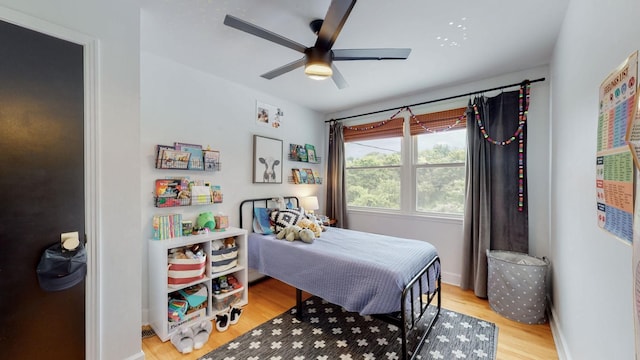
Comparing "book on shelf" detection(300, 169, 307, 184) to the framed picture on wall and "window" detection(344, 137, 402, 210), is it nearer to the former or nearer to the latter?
the framed picture on wall

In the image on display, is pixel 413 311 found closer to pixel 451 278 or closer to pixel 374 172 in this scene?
pixel 451 278

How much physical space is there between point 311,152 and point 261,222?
142 centimetres

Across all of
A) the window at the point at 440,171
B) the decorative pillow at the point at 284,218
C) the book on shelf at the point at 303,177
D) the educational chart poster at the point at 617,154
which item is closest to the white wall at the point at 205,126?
the book on shelf at the point at 303,177

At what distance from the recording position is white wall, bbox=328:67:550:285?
2504 millimetres

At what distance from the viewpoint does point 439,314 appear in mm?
2342

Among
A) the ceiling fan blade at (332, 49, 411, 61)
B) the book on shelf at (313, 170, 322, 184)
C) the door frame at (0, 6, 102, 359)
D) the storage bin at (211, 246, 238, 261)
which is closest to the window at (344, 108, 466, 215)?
the book on shelf at (313, 170, 322, 184)

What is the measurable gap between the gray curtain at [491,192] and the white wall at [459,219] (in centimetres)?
10

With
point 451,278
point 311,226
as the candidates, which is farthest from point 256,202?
point 451,278

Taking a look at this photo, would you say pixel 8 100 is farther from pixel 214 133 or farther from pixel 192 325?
pixel 192 325

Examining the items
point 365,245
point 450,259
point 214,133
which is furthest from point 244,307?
point 450,259

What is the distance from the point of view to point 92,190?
1487 mm

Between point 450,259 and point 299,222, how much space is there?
1.91 meters

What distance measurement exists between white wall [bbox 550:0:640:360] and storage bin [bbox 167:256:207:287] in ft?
8.15

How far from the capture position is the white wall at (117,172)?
1.52 m
